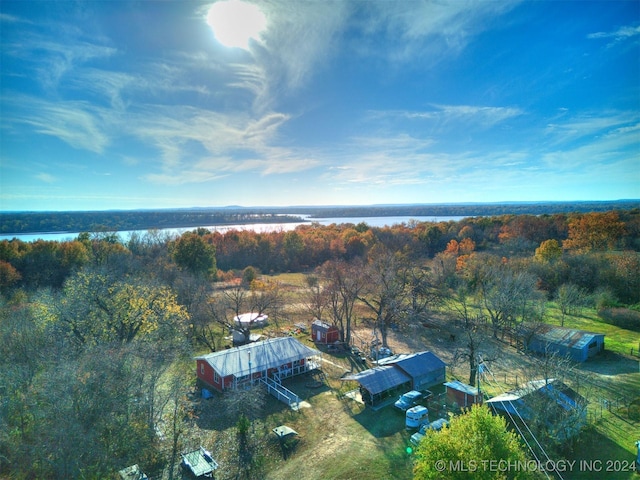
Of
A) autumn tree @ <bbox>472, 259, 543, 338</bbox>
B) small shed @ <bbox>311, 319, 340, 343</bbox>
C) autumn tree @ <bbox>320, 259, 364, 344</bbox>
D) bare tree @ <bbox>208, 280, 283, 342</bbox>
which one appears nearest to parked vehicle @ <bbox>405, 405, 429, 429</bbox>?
autumn tree @ <bbox>320, 259, 364, 344</bbox>

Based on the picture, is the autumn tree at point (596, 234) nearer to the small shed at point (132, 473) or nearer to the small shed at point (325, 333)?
the small shed at point (325, 333)

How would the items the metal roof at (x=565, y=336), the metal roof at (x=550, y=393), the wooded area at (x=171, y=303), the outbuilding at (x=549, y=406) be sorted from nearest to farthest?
the wooded area at (x=171, y=303) < the outbuilding at (x=549, y=406) < the metal roof at (x=550, y=393) < the metal roof at (x=565, y=336)

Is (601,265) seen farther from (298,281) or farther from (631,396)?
(298,281)

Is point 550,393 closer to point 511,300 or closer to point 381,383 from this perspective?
point 381,383

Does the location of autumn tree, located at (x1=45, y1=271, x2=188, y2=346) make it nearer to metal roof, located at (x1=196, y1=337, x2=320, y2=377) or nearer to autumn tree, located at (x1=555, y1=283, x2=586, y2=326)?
metal roof, located at (x1=196, y1=337, x2=320, y2=377)

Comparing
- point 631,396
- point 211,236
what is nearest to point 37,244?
point 211,236

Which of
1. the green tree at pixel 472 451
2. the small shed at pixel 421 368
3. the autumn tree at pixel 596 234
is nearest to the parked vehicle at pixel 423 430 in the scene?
the small shed at pixel 421 368
